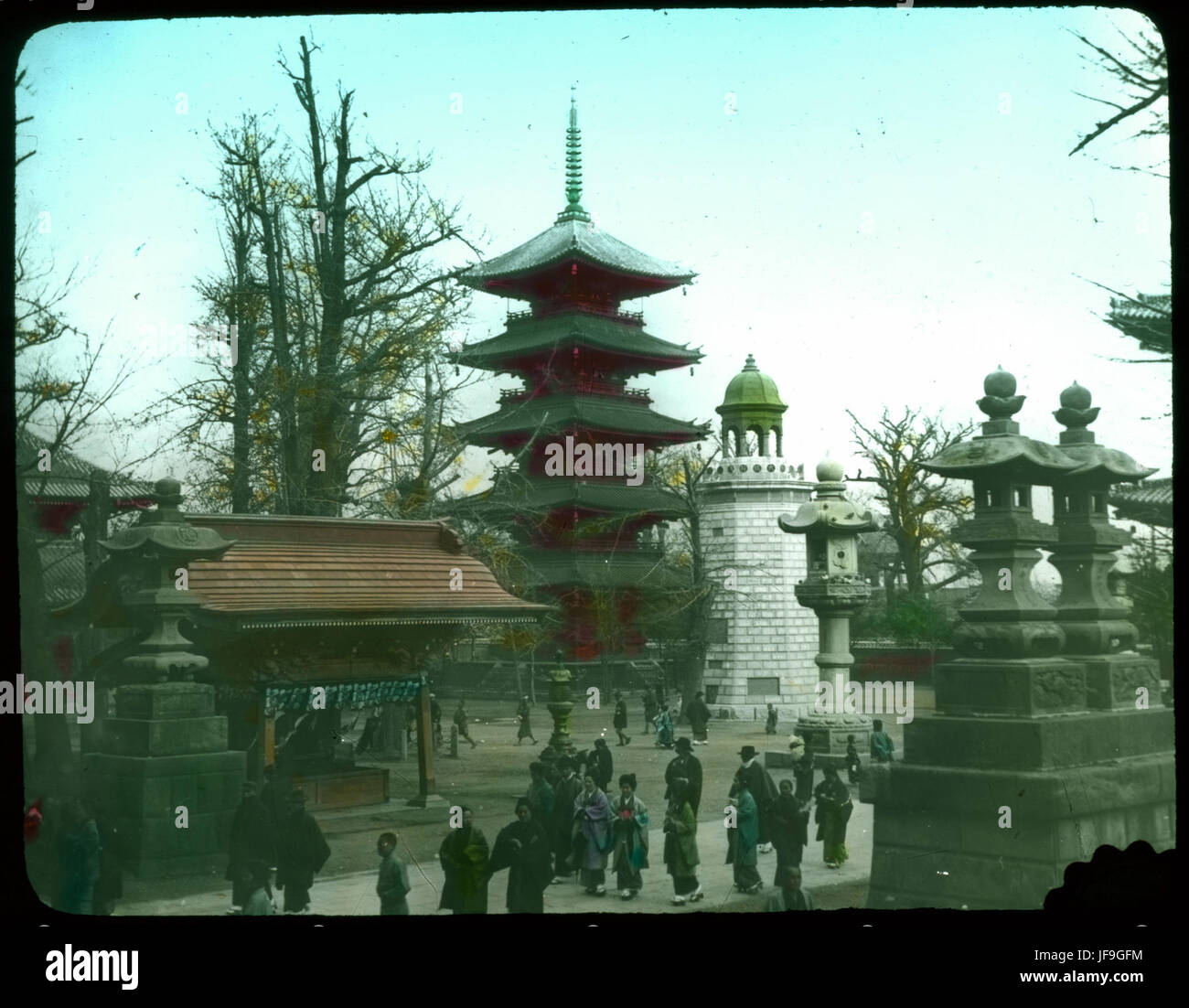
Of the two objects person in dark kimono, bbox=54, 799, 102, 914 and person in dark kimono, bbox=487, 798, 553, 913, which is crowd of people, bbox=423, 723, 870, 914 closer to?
person in dark kimono, bbox=487, 798, 553, 913

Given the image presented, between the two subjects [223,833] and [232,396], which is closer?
[223,833]

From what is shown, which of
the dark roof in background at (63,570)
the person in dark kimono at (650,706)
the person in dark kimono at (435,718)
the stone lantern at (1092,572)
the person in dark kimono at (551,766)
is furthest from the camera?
the person in dark kimono at (650,706)

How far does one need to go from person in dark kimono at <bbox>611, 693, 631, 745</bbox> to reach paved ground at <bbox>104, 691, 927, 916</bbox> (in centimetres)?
5

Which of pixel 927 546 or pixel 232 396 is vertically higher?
pixel 232 396

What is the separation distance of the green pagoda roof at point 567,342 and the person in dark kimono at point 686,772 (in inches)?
102

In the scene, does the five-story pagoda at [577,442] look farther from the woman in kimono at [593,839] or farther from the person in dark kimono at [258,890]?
the person in dark kimono at [258,890]

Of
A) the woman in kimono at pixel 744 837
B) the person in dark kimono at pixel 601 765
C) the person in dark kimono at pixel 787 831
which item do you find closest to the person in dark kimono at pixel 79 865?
the person in dark kimono at pixel 601 765

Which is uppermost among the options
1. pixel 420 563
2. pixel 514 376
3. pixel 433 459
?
pixel 514 376

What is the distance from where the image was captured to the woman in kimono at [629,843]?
6113 millimetres

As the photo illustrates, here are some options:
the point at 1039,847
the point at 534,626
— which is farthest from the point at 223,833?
the point at 1039,847

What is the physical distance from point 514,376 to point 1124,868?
4.92 metres

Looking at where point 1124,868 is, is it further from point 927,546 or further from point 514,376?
point 514,376

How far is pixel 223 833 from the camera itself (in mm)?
5957

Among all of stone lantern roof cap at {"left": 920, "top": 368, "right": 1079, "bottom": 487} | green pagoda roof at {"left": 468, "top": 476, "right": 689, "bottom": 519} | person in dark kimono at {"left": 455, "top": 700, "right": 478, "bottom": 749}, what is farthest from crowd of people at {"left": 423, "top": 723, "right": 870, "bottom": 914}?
stone lantern roof cap at {"left": 920, "top": 368, "right": 1079, "bottom": 487}
